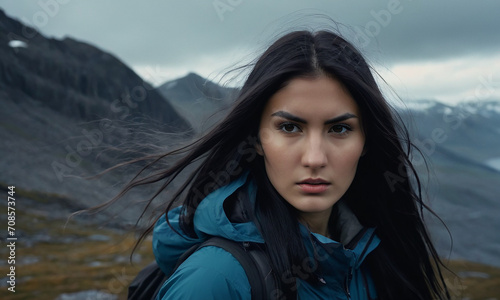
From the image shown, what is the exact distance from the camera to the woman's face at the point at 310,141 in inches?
119

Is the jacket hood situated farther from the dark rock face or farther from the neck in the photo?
the dark rock face

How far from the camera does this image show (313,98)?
3049mm

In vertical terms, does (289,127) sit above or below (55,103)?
below

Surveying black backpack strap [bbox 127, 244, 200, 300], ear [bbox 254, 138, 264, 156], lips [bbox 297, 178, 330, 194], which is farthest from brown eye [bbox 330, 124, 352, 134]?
black backpack strap [bbox 127, 244, 200, 300]

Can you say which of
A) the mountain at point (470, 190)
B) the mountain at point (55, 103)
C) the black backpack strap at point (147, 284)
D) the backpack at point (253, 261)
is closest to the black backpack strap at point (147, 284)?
the black backpack strap at point (147, 284)

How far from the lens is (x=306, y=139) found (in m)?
3.06

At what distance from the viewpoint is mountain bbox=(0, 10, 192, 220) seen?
62.8 m

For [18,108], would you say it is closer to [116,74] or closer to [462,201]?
[116,74]

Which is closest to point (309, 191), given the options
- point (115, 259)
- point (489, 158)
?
point (115, 259)

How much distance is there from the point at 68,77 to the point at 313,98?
95997mm

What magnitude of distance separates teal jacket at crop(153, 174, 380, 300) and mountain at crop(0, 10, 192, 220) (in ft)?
168

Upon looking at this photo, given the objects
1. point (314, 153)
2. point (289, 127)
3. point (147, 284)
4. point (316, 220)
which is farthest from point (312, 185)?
point (147, 284)

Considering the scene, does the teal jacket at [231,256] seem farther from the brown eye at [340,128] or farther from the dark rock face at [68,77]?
the dark rock face at [68,77]

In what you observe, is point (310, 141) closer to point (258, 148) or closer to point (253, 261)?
point (258, 148)
